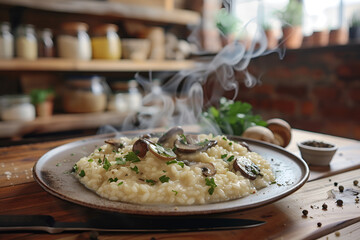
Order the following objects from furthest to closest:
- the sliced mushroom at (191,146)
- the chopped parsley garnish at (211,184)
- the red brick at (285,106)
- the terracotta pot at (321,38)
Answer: the red brick at (285,106) < the terracotta pot at (321,38) < the sliced mushroom at (191,146) < the chopped parsley garnish at (211,184)

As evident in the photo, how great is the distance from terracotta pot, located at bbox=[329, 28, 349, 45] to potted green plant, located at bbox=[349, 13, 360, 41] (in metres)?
0.08

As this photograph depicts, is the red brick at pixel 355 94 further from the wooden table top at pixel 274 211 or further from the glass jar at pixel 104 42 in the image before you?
the glass jar at pixel 104 42

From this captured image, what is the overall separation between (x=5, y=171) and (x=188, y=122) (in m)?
1.47

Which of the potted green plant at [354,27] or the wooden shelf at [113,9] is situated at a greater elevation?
the wooden shelf at [113,9]

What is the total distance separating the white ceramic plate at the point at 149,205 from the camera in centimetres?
80

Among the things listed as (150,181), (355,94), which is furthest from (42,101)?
(355,94)

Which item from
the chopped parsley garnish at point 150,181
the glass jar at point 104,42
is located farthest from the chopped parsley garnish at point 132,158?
the glass jar at point 104,42

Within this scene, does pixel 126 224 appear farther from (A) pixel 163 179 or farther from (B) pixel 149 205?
(A) pixel 163 179

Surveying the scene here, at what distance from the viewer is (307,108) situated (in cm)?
339

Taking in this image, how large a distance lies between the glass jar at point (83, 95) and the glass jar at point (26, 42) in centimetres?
43

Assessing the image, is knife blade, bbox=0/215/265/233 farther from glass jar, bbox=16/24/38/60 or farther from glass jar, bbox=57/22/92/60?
glass jar, bbox=57/22/92/60

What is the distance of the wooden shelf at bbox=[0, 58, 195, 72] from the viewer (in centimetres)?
293

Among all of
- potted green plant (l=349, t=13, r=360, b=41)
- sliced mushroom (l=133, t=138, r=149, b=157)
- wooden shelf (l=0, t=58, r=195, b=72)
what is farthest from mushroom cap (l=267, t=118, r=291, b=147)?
wooden shelf (l=0, t=58, r=195, b=72)

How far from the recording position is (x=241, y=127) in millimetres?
1913
